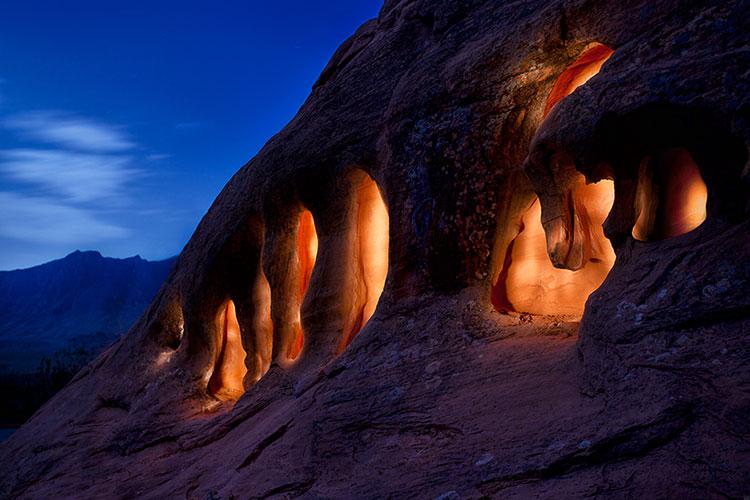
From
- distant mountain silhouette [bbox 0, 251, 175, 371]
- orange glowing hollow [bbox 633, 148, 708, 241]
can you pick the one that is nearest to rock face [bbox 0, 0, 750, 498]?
orange glowing hollow [bbox 633, 148, 708, 241]

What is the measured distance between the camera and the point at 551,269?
5.82 metres

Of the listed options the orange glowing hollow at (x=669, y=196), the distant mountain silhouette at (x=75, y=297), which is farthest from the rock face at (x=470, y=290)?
the distant mountain silhouette at (x=75, y=297)

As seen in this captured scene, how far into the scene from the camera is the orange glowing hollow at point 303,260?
816 centimetres

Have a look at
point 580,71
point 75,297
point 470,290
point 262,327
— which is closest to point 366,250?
point 470,290

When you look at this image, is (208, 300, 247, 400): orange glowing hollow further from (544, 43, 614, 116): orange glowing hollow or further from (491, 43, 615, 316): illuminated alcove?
(544, 43, 614, 116): orange glowing hollow

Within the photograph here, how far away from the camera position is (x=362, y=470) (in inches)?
169

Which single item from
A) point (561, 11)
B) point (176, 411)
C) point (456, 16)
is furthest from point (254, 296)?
point (561, 11)

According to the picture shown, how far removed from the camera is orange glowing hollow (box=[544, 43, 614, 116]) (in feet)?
17.4

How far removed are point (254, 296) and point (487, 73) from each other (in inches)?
200

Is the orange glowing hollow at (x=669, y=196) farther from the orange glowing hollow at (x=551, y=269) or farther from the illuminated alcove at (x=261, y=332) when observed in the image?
the illuminated alcove at (x=261, y=332)

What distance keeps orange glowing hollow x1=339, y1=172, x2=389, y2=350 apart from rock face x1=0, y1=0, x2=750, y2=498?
0.09 ft

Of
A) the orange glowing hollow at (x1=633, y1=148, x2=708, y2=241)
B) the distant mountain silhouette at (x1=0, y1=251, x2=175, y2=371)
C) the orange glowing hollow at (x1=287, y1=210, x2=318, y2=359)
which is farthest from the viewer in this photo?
the distant mountain silhouette at (x1=0, y1=251, x2=175, y2=371)

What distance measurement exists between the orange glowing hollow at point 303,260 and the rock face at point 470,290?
46mm

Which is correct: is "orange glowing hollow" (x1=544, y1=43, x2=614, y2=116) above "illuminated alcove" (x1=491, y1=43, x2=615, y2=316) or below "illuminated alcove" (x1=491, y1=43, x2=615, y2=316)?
above
